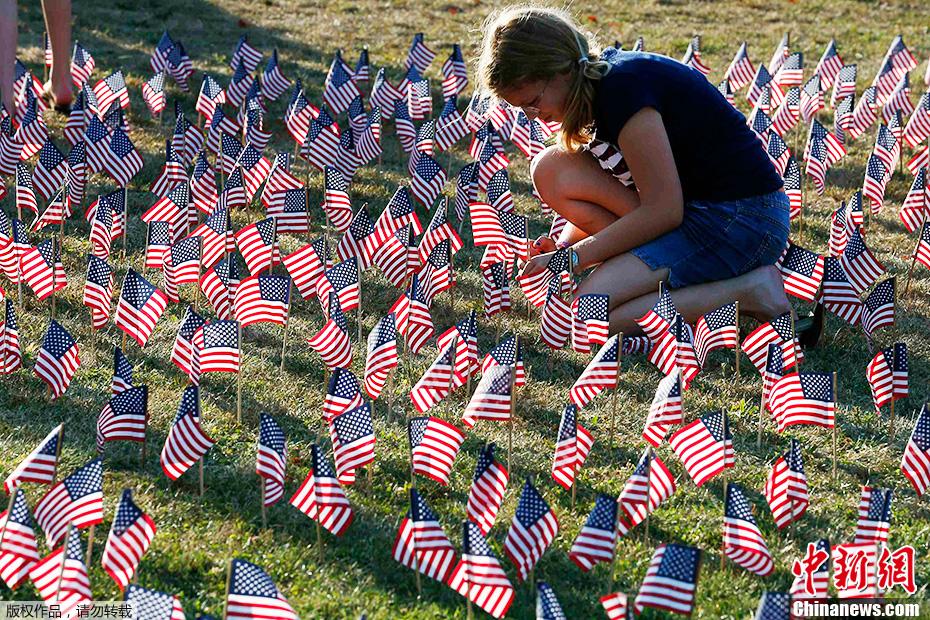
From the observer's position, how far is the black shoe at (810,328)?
584 centimetres

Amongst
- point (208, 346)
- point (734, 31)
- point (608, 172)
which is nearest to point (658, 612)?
point (208, 346)

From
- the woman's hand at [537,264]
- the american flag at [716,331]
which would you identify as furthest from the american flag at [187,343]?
the american flag at [716,331]

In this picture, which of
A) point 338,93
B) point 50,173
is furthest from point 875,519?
point 338,93

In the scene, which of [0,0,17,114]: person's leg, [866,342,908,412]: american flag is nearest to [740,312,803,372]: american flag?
[866,342,908,412]: american flag

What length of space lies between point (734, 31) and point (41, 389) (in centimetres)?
869

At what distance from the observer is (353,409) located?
4.37m

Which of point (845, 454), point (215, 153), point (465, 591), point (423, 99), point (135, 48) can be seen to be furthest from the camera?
point (135, 48)

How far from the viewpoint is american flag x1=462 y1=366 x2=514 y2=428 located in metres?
4.59

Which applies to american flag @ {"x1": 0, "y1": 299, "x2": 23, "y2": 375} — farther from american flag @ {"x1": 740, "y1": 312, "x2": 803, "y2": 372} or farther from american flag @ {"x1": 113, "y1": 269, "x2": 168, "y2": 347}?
american flag @ {"x1": 740, "y1": 312, "x2": 803, "y2": 372}

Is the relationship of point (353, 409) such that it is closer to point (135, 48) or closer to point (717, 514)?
point (717, 514)

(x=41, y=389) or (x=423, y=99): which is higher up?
(x=423, y=99)

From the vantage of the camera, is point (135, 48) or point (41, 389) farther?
point (135, 48)

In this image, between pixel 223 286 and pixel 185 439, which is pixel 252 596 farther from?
pixel 223 286

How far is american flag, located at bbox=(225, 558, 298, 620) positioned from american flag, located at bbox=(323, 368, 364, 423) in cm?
130
